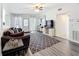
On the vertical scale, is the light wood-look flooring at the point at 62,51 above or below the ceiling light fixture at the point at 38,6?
below

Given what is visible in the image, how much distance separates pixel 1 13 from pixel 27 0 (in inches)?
33.1

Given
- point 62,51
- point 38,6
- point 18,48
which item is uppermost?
point 38,6

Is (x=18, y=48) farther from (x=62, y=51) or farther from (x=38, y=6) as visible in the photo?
(x=38, y=6)

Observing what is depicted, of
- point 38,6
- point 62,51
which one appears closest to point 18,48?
point 62,51

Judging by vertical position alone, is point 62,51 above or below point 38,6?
below

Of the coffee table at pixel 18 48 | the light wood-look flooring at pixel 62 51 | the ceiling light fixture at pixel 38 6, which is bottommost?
the light wood-look flooring at pixel 62 51

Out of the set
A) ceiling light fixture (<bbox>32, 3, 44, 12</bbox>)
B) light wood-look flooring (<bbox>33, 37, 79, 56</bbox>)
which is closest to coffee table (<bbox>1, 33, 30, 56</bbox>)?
light wood-look flooring (<bbox>33, 37, 79, 56</bbox>)

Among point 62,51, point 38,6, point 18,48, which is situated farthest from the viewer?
point 38,6

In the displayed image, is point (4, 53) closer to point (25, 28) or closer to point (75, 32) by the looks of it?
point (25, 28)

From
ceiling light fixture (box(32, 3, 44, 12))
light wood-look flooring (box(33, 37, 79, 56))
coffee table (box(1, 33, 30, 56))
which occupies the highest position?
ceiling light fixture (box(32, 3, 44, 12))

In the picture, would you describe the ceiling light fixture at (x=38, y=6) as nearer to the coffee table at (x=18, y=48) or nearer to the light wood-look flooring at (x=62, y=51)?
the coffee table at (x=18, y=48)

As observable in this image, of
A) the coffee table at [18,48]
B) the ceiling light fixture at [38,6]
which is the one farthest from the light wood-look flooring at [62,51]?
the ceiling light fixture at [38,6]

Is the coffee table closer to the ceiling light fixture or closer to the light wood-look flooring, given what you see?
the light wood-look flooring

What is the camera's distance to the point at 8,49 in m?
3.42
